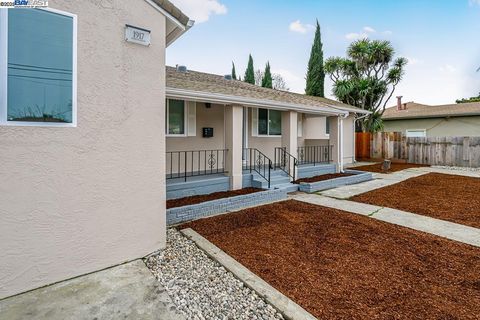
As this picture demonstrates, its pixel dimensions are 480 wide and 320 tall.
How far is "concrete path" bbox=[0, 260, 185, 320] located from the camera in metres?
2.47

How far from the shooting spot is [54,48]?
3.02 metres

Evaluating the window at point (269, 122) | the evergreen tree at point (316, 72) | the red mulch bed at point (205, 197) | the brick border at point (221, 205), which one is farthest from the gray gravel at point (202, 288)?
the evergreen tree at point (316, 72)

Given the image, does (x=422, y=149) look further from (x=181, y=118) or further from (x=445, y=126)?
(x=181, y=118)

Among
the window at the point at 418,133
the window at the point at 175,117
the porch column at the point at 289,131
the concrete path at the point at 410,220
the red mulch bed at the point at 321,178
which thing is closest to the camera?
the concrete path at the point at 410,220

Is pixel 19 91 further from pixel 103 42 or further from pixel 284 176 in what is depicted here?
pixel 284 176

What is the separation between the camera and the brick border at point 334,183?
8.07m

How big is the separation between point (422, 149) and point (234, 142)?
1371cm

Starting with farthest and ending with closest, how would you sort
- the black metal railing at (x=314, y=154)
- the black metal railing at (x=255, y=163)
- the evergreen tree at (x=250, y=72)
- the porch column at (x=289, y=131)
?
the evergreen tree at (x=250, y=72) < the black metal railing at (x=314, y=154) < the porch column at (x=289, y=131) < the black metal railing at (x=255, y=163)

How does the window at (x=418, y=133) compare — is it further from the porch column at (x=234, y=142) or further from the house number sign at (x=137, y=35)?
the house number sign at (x=137, y=35)

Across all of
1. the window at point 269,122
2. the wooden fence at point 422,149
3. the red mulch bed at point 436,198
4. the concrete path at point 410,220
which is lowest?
the concrete path at point 410,220

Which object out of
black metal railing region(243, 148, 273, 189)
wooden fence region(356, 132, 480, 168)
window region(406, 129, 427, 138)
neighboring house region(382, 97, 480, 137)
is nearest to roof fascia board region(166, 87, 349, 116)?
black metal railing region(243, 148, 273, 189)

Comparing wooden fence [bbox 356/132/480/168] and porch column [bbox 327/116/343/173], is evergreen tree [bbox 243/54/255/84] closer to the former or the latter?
wooden fence [bbox 356/132/480/168]

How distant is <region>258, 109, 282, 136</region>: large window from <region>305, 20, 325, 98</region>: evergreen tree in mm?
14320

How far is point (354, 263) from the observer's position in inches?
137
